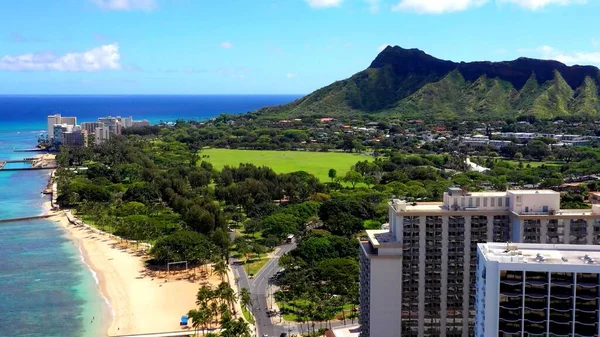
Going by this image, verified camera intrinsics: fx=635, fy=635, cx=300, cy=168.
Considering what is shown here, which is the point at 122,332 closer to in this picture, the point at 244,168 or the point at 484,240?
the point at 484,240

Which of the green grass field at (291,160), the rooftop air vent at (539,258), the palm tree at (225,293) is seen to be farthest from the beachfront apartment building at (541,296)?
the green grass field at (291,160)

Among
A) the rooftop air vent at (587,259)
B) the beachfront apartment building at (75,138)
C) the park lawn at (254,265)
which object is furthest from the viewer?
the beachfront apartment building at (75,138)

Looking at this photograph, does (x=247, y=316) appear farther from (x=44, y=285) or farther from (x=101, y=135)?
(x=101, y=135)

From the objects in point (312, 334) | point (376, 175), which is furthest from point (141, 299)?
point (376, 175)

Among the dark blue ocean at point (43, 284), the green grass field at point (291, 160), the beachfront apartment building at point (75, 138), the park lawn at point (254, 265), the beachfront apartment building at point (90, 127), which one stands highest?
the beachfront apartment building at point (90, 127)

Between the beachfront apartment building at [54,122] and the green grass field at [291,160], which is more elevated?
the beachfront apartment building at [54,122]

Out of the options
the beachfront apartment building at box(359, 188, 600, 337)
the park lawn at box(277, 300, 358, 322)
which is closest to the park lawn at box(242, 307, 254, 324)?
the park lawn at box(277, 300, 358, 322)

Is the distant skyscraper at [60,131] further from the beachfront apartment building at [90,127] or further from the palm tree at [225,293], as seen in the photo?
the palm tree at [225,293]
